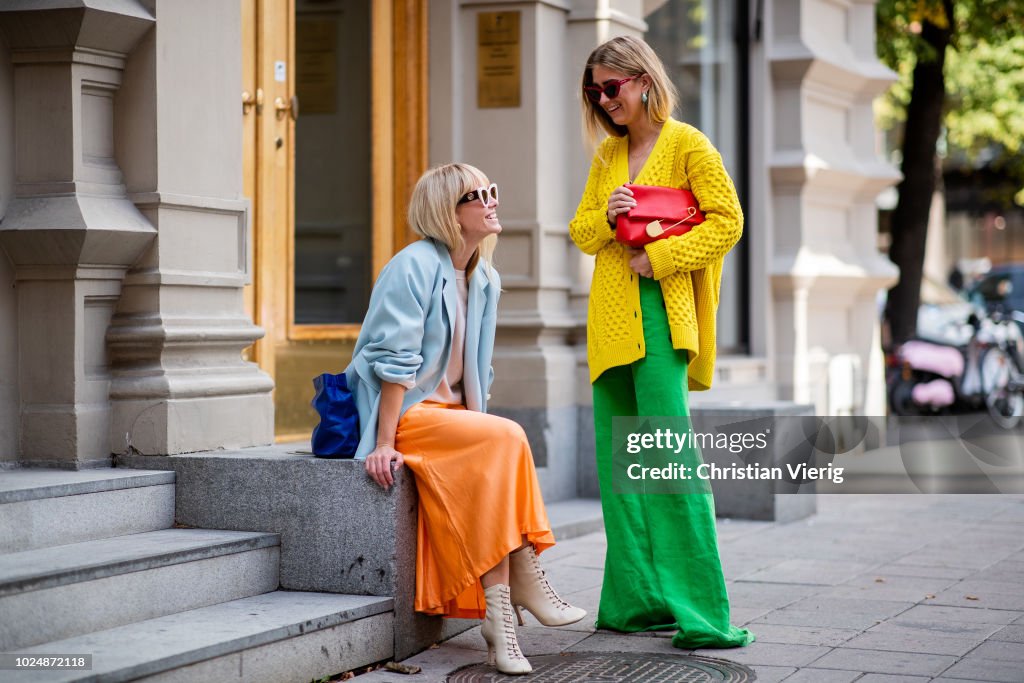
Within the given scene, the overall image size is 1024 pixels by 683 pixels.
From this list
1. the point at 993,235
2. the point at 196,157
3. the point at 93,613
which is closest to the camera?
the point at 93,613

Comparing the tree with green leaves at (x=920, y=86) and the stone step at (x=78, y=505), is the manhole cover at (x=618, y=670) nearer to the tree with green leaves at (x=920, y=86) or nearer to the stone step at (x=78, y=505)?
the stone step at (x=78, y=505)

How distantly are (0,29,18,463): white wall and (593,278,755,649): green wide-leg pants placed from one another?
2.23 meters

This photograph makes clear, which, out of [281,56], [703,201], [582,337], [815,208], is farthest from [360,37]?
[815,208]

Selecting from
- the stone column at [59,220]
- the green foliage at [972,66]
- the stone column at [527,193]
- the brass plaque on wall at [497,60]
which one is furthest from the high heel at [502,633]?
the green foliage at [972,66]

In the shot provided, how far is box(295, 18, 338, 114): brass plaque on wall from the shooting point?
7.61 metres

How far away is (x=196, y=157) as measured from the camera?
19.0 feet

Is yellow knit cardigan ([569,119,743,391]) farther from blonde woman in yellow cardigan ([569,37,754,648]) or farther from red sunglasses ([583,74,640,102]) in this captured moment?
red sunglasses ([583,74,640,102])

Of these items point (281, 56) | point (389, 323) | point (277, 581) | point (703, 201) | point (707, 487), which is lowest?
point (277, 581)

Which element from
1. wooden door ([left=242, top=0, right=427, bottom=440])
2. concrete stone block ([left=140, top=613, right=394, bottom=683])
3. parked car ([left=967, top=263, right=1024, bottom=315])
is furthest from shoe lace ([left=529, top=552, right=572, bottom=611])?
parked car ([left=967, top=263, right=1024, bottom=315])

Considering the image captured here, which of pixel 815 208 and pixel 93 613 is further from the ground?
pixel 815 208

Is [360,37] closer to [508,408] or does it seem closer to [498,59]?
[498,59]

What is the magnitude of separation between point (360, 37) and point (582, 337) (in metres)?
2.15

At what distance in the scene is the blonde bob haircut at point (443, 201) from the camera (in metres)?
5.08

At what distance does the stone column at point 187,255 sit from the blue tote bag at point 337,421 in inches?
29.6
